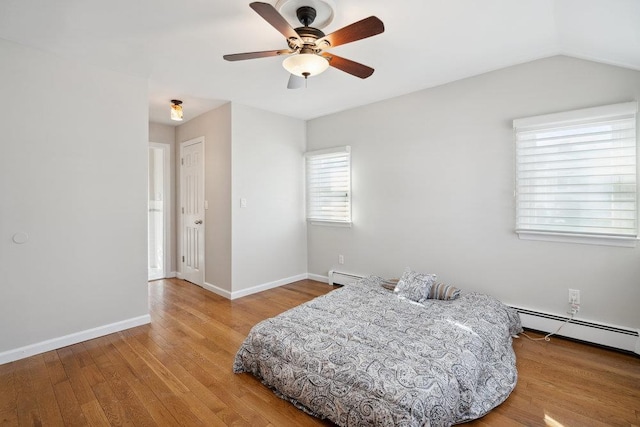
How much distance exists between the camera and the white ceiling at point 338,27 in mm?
1962

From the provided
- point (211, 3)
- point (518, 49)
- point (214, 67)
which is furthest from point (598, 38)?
point (214, 67)

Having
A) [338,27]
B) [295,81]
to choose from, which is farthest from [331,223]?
[338,27]

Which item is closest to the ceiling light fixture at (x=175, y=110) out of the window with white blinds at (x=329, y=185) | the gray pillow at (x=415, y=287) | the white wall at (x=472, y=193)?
the window with white blinds at (x=329, y=185)

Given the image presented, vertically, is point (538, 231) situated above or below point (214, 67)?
below

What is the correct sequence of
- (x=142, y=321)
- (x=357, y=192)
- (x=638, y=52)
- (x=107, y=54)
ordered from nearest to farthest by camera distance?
(x=638, y=52) → (x=107, y=54) → (x=142, y=321) → (x=357, y=192)

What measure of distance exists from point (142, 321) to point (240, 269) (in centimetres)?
121

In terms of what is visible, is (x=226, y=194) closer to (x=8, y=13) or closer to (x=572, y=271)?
(x=8, y=13)

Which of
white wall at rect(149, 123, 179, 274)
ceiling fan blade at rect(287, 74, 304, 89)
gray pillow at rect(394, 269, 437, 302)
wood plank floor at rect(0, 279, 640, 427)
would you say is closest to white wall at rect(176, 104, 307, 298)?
white wall at rect(149, 123, 179, 274)

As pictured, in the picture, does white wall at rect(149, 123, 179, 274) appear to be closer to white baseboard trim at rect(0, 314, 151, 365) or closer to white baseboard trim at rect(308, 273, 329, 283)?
white baseboard trim at rect(0, 314, 151, 365)

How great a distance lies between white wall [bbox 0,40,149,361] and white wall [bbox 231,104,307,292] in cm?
112

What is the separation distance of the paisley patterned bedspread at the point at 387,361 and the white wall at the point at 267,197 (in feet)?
5.57

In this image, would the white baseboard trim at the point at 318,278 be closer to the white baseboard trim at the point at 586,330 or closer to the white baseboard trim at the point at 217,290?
the white baseboard trim at the point at 217,290

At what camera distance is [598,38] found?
84.4 inches

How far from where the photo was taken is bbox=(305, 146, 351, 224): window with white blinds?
4289 mm
